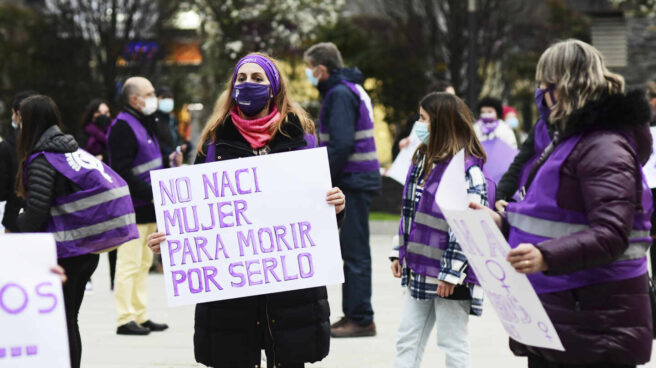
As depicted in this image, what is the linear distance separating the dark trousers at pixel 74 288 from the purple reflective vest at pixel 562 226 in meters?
3.06

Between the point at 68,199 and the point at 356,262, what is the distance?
3.03 meters

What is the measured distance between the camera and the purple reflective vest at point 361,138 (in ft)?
27.6

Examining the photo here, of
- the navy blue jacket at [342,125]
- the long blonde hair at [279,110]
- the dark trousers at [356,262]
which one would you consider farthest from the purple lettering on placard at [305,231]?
the dark trousers at [356,262]

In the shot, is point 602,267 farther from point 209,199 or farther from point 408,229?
point 408,229

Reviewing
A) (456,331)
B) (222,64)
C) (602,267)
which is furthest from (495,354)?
(222,64)

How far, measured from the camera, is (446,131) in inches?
231

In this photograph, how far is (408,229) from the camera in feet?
19.1

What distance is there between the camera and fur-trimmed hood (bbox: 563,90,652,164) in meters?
3.69

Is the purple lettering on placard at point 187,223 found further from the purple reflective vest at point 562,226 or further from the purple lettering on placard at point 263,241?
the purple reflective vest at point 562,226

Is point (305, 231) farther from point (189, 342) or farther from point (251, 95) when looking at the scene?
point (189, 342)

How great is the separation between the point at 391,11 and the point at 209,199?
63.3 feet

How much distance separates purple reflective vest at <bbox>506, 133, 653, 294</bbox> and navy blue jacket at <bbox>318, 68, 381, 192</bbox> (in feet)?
14.4

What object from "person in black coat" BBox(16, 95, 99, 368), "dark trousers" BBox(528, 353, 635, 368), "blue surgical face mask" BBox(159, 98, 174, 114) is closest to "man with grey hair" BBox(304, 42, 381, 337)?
"person in black coat" BBox(16, 95, 99, 368)

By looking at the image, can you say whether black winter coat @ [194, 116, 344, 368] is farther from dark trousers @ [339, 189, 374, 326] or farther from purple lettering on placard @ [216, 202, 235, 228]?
→ dark trousers @ [339, 189, 374, 326]
